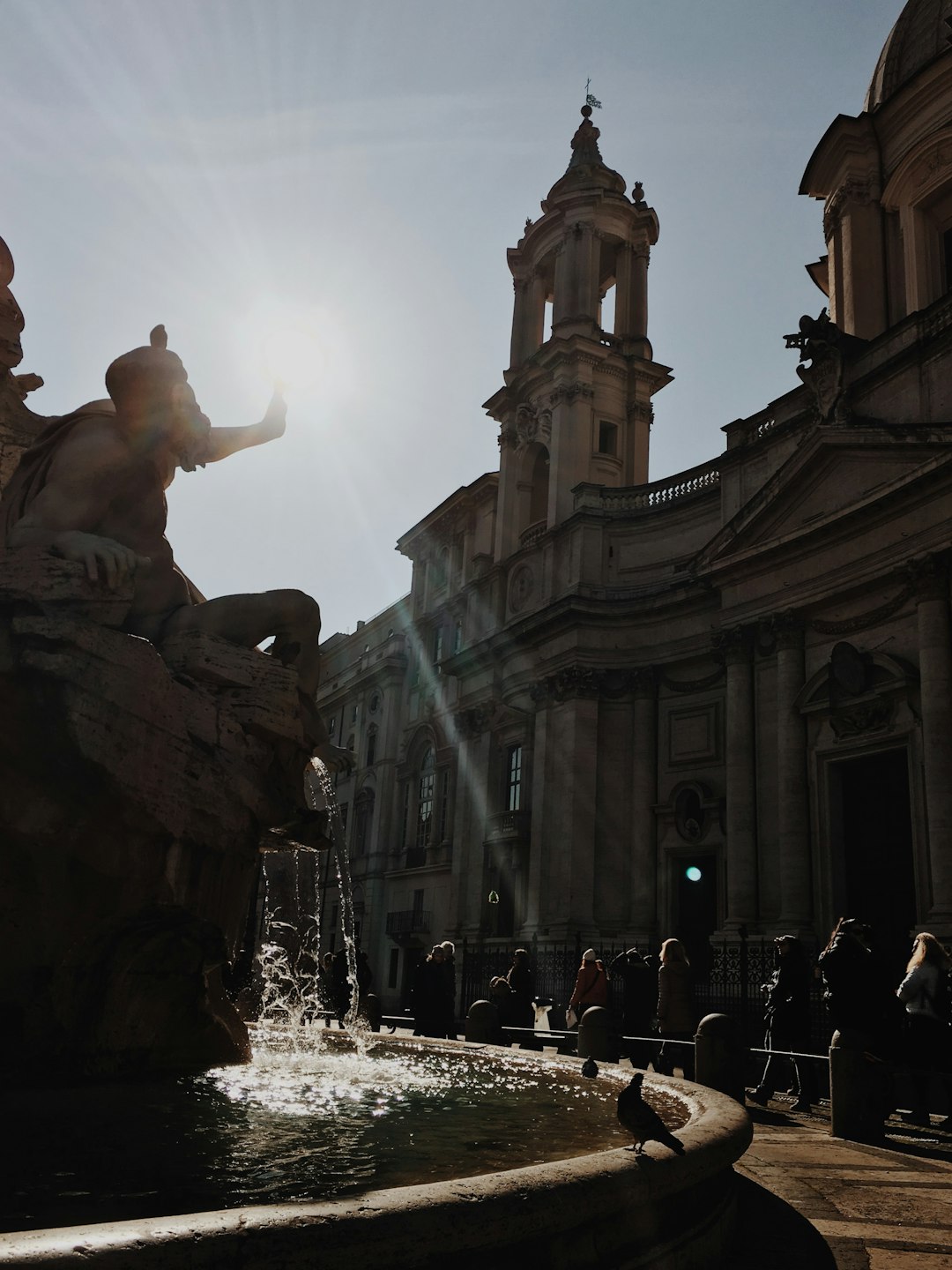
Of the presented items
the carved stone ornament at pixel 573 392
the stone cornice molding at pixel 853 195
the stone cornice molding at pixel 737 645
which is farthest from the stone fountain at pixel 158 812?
the carved stone ornament at pixel 573 392

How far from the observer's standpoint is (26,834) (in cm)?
441

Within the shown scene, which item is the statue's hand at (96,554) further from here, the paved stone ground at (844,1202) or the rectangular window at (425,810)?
the rectangular window at (425,810)

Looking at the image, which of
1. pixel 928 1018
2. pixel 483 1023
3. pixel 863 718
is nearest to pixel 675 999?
pixel 483 1023

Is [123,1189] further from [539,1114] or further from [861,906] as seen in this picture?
[861,906]

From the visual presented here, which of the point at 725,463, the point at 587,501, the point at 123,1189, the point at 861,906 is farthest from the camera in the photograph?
the point at 587,501

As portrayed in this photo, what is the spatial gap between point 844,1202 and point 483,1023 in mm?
5935

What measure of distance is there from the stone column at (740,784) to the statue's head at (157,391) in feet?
58.6

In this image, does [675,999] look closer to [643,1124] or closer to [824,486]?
[643,1124]

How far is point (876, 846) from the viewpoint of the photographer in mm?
20250

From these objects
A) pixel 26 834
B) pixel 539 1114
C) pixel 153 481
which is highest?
pixel 153 481

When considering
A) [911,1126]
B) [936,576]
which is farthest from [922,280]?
[911,1126]

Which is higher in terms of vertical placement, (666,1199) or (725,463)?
(725,463)

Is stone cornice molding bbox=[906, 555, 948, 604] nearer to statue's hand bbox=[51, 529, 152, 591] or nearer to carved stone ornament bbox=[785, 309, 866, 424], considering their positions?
carved stone ornament bbox=[785, 309, 866, 424]

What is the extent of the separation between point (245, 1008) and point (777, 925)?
413 inches
